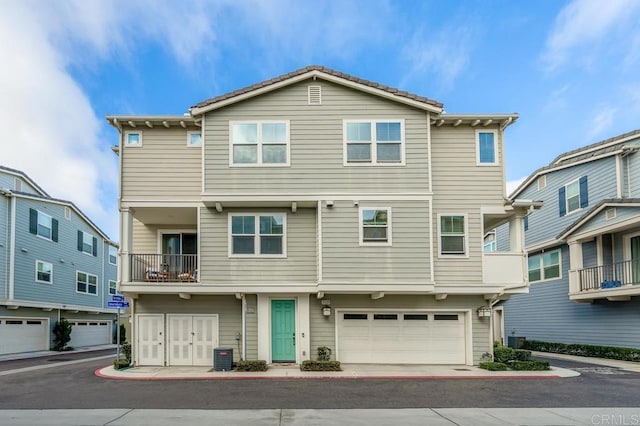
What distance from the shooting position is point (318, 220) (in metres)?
15.5

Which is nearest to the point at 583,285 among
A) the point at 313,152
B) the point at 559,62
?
the point at 559,62

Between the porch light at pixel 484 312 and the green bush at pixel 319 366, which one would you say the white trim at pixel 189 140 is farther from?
the porch light at pixel 484 312

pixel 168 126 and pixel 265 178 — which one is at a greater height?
pixel 168 126

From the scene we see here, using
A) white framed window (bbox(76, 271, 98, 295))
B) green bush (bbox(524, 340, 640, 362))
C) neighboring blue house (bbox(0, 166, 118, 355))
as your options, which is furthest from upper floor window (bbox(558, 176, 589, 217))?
white framed window (bbox(76, 271, 98, 295))

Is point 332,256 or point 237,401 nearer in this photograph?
point 237,401

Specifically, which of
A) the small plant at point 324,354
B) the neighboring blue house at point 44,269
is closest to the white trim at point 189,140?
the small plant at point 324,354

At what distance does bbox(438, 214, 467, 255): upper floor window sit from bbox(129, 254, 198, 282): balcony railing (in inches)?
331

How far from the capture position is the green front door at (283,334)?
1598 cm

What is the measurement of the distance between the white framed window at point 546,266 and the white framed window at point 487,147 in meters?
9.10

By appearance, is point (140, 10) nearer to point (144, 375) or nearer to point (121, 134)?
point (121, 134)

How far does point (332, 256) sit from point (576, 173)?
13.5 metres

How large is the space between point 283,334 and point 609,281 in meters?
12.9

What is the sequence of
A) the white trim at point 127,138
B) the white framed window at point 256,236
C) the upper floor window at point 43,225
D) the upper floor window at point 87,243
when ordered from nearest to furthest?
1. the white framed window at point 256,236
2. the white trim at point 127,138
3. the upper floor window at point 43,225
4. the upper floor window at point 87,243

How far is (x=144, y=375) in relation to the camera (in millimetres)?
14094
